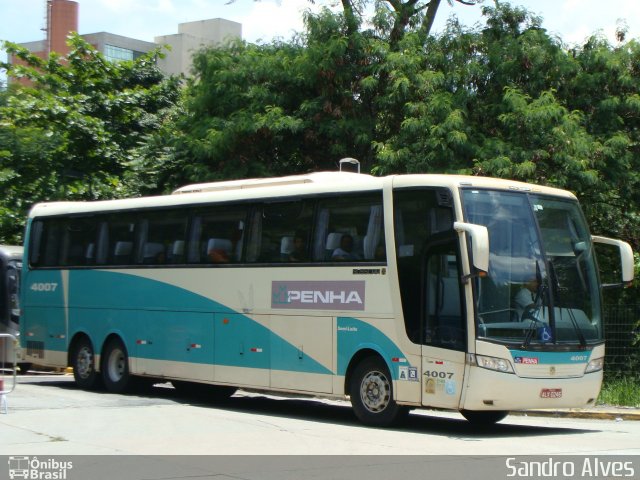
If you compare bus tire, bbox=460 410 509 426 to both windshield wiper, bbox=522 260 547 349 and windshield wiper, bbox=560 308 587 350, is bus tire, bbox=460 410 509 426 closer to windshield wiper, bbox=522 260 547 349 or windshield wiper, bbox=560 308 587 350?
windshield wiper, bbox=560 308 587 350

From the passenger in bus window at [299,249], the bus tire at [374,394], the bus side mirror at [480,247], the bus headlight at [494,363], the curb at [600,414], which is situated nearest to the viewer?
the bus side mirror at [480,247]

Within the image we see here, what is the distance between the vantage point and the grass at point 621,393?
728 inches

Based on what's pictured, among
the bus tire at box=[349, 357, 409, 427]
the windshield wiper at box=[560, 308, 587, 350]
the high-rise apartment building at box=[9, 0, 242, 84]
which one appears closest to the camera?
the windshield wiper at box=[560, 308, 587, 350]

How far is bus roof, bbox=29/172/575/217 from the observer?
13977 millimetres

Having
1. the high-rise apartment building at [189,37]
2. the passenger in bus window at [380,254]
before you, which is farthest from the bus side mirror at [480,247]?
the high-rise apartment building at [189,37]

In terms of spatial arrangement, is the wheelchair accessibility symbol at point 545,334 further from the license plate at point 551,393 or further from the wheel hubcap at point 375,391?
the wheel hubcap at point 375,391

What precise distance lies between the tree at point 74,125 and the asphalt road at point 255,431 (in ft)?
38.9

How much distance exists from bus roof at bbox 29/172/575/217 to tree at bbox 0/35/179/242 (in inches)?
346

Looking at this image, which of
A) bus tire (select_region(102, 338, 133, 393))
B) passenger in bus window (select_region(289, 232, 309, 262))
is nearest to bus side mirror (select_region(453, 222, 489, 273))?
passenger in bus window (select_region(289, 232, 309, 262))

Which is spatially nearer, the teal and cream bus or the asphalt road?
the asphalt road

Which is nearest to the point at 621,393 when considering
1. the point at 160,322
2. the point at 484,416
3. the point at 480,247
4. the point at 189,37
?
the point at 484,416

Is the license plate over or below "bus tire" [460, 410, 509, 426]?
over
